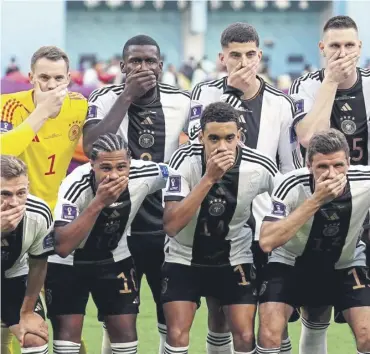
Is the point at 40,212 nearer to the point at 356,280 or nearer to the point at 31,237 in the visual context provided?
the point at 31,237

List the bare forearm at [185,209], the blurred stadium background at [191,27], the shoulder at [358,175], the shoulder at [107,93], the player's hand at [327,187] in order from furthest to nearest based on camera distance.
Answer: the blurred stadium background at [191,27], the shoulder at [107,93], the shoulder at [358,175], the bare forearm at [185,209], the player's hand at [327,187]

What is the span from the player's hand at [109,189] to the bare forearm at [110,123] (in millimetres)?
749

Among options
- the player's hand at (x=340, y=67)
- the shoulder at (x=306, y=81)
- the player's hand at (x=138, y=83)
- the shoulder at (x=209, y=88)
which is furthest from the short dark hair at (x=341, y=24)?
the player's hand at (x=138, y=83)

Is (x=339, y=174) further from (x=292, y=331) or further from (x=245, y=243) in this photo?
(x=292, y=331)

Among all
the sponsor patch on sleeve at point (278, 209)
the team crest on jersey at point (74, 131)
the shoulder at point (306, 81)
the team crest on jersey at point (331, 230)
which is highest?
the shoulder at point (306, 81)

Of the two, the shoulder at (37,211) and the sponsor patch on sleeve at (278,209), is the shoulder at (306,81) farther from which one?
the shoulder at (37,211)

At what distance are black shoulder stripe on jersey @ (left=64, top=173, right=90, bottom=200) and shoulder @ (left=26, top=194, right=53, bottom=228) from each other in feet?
0.63

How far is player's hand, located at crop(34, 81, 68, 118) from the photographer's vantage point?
765 cm

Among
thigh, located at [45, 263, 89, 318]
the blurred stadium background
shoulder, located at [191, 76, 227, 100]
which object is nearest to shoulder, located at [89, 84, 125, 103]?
shoulder, located at [191, 76, 227, 100]

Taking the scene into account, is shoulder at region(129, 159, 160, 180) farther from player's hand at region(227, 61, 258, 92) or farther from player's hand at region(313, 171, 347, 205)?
player's hand at region(313, 171, 347, 205)

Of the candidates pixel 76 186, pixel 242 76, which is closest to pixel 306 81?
pixel 242 76

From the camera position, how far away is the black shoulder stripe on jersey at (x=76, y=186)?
7.34 meters

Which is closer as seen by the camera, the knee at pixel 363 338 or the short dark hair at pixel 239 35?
the knee at pixel 363 338

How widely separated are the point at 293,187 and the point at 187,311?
1.06 meters
